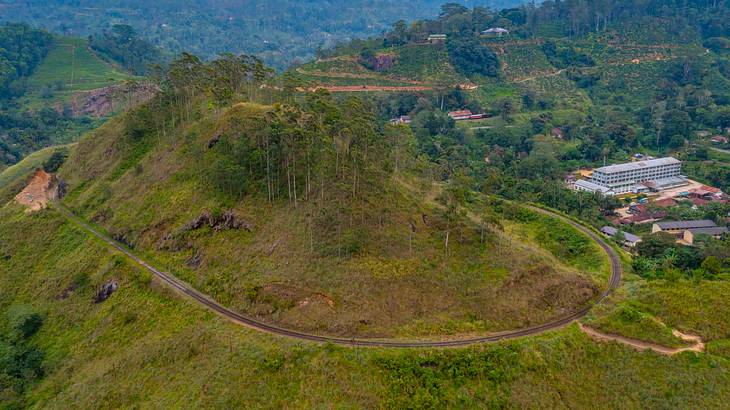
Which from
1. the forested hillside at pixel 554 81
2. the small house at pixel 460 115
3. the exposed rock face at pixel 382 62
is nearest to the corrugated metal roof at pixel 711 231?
the forested hillside at pixel 554 81

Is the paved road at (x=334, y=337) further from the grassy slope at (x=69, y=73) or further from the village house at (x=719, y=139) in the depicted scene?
the grassy slope at (x=69, y=73)

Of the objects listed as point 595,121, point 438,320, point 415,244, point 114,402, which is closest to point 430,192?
point 415,244

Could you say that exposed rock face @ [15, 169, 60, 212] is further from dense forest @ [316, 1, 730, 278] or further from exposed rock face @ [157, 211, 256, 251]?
dense forest @ [316, 1, 730, 278]

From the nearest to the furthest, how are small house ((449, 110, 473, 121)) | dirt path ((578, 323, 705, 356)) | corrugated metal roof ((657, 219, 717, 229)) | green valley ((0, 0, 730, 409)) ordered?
green valley ((0, 0, 730, 409)) < dirt path ((578, 323, 705, 356)) < corrugated metal roof ((657, 219, 717, 229)) < small house ((449, 110, 473, 121))

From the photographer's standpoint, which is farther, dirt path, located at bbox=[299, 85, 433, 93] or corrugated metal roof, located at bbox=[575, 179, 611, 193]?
dirt path, located at bbox=[299, 85, 433, 93]

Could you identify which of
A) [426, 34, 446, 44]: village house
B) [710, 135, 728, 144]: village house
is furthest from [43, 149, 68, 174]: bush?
[710, 135, 728, 144]: village house

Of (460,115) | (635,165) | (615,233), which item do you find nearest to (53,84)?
(460,115)
